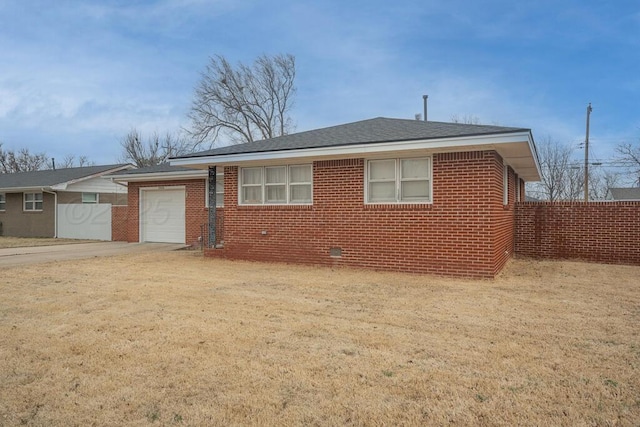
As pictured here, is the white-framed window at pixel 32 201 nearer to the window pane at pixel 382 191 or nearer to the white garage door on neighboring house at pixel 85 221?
the white garage door on neighboring house at pixel 85 221

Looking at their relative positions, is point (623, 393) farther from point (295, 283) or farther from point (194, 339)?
point (295, 283)

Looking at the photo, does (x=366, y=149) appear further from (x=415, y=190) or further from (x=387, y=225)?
(x=387, y=225)

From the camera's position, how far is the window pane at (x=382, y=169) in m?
9.69

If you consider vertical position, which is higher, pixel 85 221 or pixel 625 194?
pixel 625 194

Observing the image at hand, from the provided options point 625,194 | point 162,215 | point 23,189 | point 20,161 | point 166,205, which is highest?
point 20,161

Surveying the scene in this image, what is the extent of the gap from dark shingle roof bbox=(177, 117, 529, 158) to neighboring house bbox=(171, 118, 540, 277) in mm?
39

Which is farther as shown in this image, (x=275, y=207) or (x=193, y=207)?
(x=193, y=207)

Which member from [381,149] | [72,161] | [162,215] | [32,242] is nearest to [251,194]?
[381,149]

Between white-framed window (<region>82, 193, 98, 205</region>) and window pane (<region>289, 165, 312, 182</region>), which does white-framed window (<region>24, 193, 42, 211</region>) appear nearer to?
white-framed window (<region>82, 193, 98, 205</region>)

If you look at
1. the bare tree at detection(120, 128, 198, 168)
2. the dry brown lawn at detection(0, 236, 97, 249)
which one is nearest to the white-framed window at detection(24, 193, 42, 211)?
the dry brown lawn at detection(0, 236, 97, 249)

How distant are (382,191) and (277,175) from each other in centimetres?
284

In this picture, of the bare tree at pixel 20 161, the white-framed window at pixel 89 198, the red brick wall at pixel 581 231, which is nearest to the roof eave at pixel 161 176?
the white-framed window at pixel 89 198

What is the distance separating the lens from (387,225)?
9656 mm

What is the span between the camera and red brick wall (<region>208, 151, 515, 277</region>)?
8.80 m
